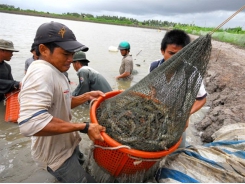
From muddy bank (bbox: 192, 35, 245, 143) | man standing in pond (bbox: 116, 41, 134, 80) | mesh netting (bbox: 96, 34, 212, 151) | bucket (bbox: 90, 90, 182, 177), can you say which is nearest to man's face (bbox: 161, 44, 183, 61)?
mesh netting (bbox: 96, 34, 212, 151)

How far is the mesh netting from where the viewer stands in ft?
5.57

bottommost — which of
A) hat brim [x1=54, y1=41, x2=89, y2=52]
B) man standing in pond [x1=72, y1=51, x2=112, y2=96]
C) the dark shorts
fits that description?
the dark shorts

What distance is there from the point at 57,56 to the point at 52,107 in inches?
17.7

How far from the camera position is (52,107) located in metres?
1.71

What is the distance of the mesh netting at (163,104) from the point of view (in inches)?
66.8

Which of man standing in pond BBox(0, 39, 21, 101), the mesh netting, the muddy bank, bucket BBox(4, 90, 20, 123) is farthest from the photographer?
man standing in pond BBox(0, 39, 21, 101)

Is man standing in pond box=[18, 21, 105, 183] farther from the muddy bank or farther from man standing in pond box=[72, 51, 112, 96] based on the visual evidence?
the muddy bank

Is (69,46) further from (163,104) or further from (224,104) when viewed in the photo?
(224,104)

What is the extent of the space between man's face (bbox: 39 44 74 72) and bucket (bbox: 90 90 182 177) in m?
0.51

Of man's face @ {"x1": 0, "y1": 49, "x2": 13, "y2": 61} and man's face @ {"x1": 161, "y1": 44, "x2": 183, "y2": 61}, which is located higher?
man's face @ {"x1": 161, "y1": 44, "x2": 183, "y2": 61}

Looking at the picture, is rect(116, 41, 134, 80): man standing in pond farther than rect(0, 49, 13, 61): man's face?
Yes

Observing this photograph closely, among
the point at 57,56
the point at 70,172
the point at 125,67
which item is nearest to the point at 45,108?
the point at 57,56

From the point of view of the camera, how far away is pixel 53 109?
172cm

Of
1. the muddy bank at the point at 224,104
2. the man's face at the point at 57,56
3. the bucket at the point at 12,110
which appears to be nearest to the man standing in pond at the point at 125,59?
the muddy bank at the point at 224,104
